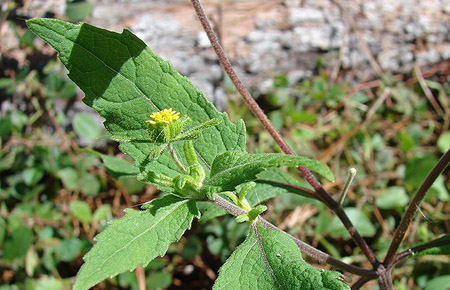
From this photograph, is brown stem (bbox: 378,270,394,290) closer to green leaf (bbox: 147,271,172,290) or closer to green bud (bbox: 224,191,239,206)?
green bud (bbox: 224,191,239,206)

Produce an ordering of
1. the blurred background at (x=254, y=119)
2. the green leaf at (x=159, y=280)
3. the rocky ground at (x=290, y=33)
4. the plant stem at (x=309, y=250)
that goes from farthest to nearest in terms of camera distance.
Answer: the rocky ground at (x=290, y=33) < the blurred background at (x=254, y=119) < the green leaf at (x=159, y=280) < the plant stem at (x=309, y=250)

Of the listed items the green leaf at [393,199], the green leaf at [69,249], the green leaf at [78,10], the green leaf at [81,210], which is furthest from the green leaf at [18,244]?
the green leaf at [393,199]

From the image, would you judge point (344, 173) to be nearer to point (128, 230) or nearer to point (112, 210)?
point (112, 210)

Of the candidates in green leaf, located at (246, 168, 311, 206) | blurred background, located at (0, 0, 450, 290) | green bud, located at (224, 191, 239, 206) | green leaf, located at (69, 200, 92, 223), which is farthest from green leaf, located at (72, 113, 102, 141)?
green bud, located at (224, 191, 239, 206)

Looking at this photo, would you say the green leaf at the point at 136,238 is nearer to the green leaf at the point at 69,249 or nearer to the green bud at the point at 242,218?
the green bud at the point at 242,218

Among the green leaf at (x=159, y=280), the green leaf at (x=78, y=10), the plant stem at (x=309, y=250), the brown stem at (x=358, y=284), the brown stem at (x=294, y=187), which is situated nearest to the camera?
the plant stem at (x=309, y=250)

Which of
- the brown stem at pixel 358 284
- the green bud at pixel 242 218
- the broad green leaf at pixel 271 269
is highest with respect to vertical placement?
the green bud at pixel 242 218

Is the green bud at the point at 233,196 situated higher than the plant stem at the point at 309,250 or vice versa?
the green bud at the point at 233,196
